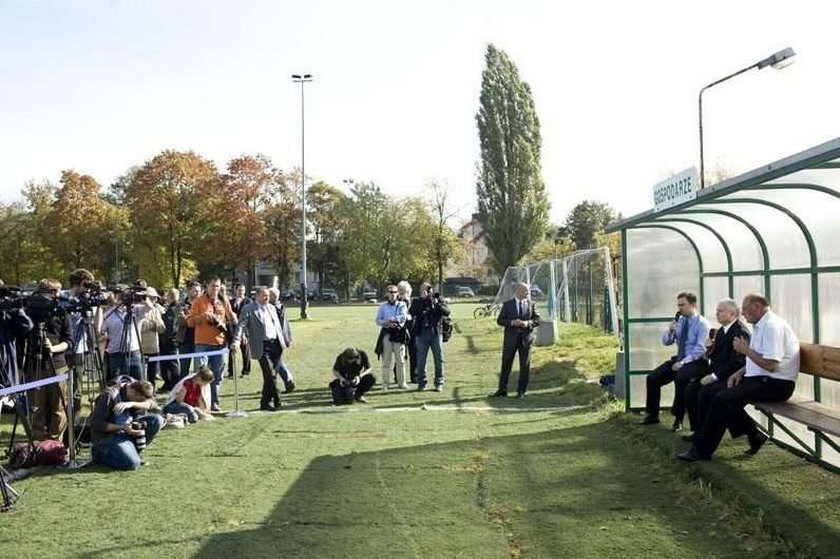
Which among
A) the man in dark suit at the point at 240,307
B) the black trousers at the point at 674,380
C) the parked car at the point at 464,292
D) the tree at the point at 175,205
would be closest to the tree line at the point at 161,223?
the tree at the point at 175,205

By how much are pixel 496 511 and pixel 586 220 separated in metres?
71.9

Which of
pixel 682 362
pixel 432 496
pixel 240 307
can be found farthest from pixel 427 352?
pixel 432 496

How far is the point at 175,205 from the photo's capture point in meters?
49.8

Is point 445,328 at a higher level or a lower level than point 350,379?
higher

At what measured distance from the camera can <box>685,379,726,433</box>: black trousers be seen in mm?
7285

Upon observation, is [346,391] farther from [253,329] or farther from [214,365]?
[214,365]

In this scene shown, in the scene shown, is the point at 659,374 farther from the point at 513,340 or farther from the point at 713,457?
the point at 513,340

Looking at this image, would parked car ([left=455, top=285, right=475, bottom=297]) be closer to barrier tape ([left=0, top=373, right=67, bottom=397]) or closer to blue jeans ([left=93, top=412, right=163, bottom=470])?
blue jeans ([left=93, top=412, right=163, bottom=470])

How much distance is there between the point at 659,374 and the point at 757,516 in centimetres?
349

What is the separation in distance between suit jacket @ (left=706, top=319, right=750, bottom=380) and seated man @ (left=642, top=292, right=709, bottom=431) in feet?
2.38

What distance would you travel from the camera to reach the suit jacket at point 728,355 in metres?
7.27

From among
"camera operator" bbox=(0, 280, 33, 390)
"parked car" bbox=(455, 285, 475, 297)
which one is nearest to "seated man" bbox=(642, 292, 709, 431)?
"camera operator" bbox=(0, 280, 33, 390)

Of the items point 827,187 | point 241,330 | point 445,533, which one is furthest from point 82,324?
point 827,187

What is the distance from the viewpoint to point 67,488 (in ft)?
21.7
